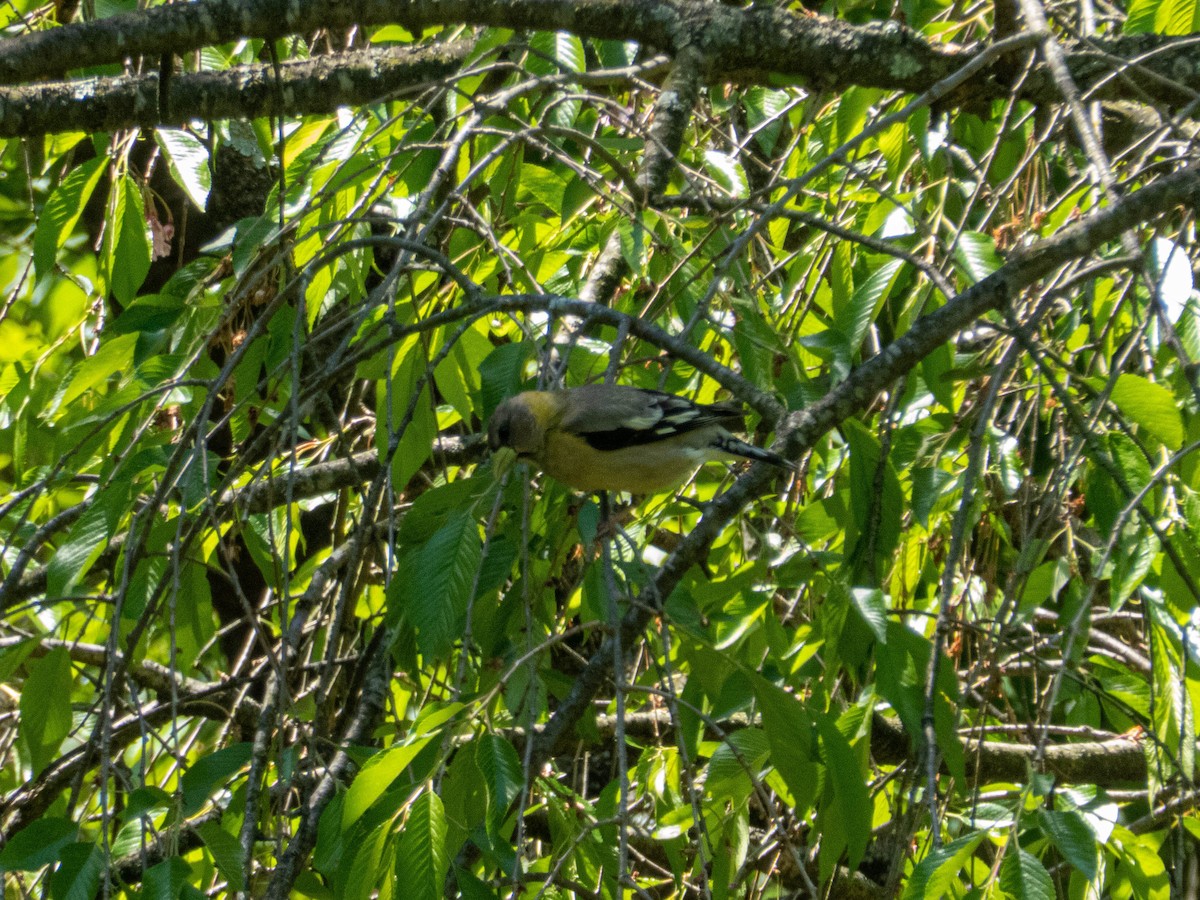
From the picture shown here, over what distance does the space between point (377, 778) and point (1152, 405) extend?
1.75 meters

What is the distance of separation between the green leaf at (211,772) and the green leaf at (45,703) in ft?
1.37

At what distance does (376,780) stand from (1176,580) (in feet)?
6.19

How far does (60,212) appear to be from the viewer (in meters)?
3.48

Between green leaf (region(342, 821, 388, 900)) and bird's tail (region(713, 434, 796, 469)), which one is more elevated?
green leaf (region(342, 821, 388, 900))

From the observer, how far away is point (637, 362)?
315 cm

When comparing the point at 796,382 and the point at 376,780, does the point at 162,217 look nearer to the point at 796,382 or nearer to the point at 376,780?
the point at 796,382

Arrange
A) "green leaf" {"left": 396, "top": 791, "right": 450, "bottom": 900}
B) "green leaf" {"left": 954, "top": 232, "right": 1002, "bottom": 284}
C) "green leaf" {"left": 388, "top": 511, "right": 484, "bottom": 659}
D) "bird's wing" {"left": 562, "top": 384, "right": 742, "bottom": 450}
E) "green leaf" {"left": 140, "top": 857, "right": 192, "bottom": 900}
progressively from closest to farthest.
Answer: "green leaf" {"left": 396, "top": 791, "right": 450, "bottom": 900}, "green leaf" {"left": 140, "top": 857, "right": 192, "bottom": 900}, "green leaf" {"left": 388, "top": 511, "right": 484, "bottom": 659}, "green leaf" {"left": 954, "top": 232, "right": 1002, "bottom": 284}, "bird's wing" {"left": 562, "top": 384, "right": 742, "bottom": 450}

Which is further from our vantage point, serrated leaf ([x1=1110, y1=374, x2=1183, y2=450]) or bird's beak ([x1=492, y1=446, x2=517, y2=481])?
bird's beak ([x1=492, y1=446, x2=517, y2=481])

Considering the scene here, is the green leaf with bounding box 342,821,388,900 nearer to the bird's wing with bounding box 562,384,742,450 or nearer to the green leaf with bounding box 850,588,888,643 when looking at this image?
the green leaf with bounding box 850,588,888,643

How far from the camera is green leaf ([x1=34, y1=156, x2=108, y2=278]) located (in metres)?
3.42

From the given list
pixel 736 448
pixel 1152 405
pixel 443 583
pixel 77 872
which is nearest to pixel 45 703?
pixel 77 872

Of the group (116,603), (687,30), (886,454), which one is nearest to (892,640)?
(886,454)

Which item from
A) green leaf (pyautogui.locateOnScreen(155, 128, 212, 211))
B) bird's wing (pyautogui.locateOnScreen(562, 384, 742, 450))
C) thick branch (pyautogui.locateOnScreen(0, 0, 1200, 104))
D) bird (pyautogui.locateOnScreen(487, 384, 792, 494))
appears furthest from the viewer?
bird's wing (pyautogui.locateOnScreen(562, 384, 742, 450))

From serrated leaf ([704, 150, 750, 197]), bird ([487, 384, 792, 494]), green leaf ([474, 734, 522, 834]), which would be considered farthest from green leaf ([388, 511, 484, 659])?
serrated leaf ([704, 150, 750, 197])
